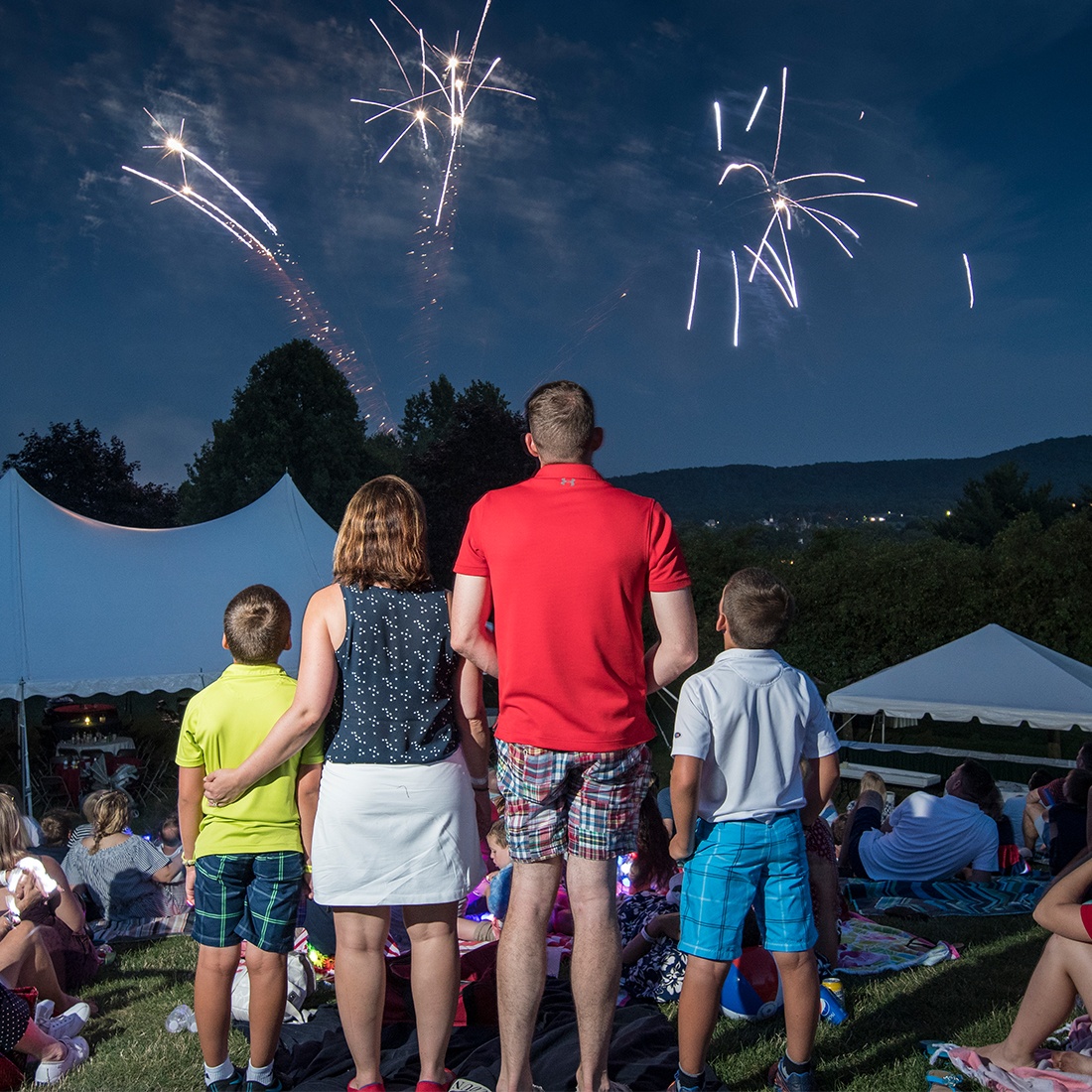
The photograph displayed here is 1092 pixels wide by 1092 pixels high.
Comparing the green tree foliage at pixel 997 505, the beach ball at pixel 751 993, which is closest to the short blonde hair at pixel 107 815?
the beach ball at pixel 751 993

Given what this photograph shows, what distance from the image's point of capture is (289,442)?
26.3m

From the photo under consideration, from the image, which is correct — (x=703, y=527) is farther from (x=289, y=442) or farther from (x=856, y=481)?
(x=856, y=481)

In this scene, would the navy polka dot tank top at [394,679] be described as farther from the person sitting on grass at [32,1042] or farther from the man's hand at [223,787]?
the person sitting on grass at [32,1042]

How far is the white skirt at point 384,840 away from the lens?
7.82 feet

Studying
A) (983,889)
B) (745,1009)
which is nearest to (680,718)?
(745,1009)

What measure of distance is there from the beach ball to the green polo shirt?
5.59 feet

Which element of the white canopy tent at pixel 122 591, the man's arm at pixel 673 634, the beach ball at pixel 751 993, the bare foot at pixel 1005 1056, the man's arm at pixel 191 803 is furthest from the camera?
the white canopy tent at pixel 122 591

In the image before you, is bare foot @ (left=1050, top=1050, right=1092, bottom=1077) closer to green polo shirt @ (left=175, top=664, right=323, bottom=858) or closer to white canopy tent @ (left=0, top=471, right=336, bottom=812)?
green polo shirt @ (left=175, top=664, right=323, bottom=858)

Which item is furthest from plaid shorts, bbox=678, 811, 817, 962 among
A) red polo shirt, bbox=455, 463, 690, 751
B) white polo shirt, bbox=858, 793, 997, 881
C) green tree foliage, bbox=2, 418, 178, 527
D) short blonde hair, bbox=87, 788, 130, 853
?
green tree foliage, bbox=2, 418, 178, 527

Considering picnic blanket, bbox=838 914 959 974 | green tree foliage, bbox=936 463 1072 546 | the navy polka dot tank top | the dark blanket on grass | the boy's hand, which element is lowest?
picnic blanket, bbox=838 914 959 974

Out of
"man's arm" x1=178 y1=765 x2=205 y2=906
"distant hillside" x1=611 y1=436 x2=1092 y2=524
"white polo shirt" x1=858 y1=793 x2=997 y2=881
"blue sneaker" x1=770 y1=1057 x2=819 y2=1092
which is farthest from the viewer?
"distant hillside" x1=611 y1=436 x2=1092 y2=524

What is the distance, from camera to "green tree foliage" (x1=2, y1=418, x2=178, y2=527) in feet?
93.7

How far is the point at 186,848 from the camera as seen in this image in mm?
2686

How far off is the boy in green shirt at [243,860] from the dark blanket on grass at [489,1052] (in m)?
0.23
